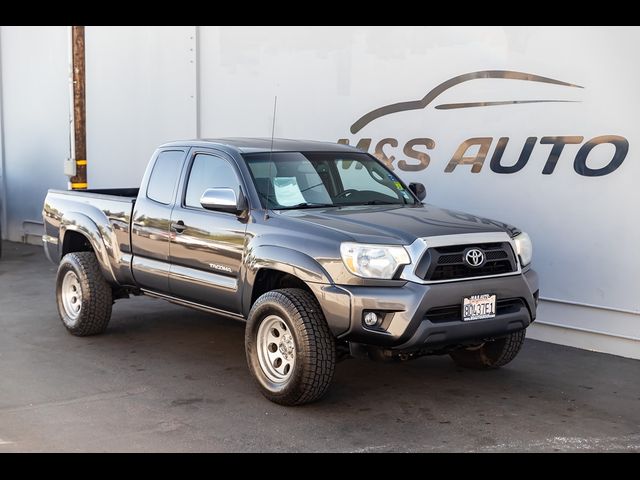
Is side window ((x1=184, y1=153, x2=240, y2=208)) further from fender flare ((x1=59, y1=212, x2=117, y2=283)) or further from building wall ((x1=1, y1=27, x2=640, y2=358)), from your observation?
building wall ((x1=1, y1=27, x2=640, y2=358))

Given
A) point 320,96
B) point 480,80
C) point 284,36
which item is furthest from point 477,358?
point 284,36

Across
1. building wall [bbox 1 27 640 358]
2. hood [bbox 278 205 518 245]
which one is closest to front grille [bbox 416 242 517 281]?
hood [bbox 278 205 518 245]

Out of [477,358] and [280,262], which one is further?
[477,358]

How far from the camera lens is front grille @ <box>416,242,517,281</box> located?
589 centimetres

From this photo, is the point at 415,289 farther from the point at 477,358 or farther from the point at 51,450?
the point at 51,450

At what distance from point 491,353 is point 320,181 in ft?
6.48

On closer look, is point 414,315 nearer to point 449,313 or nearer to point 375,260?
point 449,313

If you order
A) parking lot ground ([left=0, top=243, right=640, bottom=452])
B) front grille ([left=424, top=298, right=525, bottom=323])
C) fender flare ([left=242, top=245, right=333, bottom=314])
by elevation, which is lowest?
parking lot ground ([left=0, top=243, right=640, bottom=452])

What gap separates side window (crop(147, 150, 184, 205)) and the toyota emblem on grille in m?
2.72

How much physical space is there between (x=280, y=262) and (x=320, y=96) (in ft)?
15.9

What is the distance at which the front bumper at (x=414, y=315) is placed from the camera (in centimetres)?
579

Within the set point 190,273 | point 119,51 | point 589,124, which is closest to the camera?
point 190,273

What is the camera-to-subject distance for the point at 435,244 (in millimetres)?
5957

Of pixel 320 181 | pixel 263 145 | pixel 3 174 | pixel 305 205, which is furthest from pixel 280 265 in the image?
pixel 3 174
